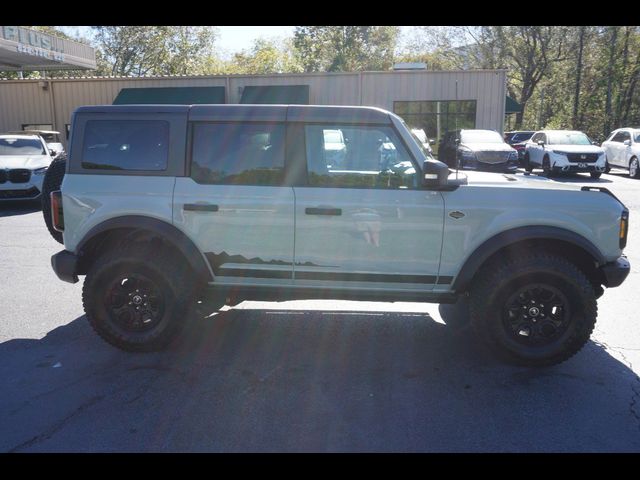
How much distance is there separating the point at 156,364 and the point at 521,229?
10.1 ft

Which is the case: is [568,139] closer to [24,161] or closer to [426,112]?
[426,112]

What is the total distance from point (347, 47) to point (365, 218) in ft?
156

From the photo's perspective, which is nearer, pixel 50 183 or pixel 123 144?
pixel 123 144

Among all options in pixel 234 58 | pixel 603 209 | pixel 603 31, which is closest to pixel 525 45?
pixel 603 31

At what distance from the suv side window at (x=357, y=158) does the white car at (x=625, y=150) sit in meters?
17.7

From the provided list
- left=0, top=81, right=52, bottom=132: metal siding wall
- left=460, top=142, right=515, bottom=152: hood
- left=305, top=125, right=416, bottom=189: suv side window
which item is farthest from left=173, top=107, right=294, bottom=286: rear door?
left=0, top=81, right=52, bottom=132: metal siding wall

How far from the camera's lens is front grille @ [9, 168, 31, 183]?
12.0m

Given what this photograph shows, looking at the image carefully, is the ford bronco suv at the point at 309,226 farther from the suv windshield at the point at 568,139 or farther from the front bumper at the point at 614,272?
the suv windshield at the point at 568,139

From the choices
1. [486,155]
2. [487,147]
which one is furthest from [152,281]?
[487,147]

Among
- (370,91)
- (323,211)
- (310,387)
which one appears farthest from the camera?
(370,91)

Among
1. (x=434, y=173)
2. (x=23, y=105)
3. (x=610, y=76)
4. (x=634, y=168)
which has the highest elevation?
(x=610, y=76)

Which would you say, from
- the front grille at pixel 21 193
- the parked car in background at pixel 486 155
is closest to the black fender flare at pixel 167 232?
the front grille at pixel 21 193

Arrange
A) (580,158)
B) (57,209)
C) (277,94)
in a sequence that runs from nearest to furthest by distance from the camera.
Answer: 1. (57,209)
2. (580,158)
3. (277,94)

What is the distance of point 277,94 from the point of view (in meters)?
22.5
